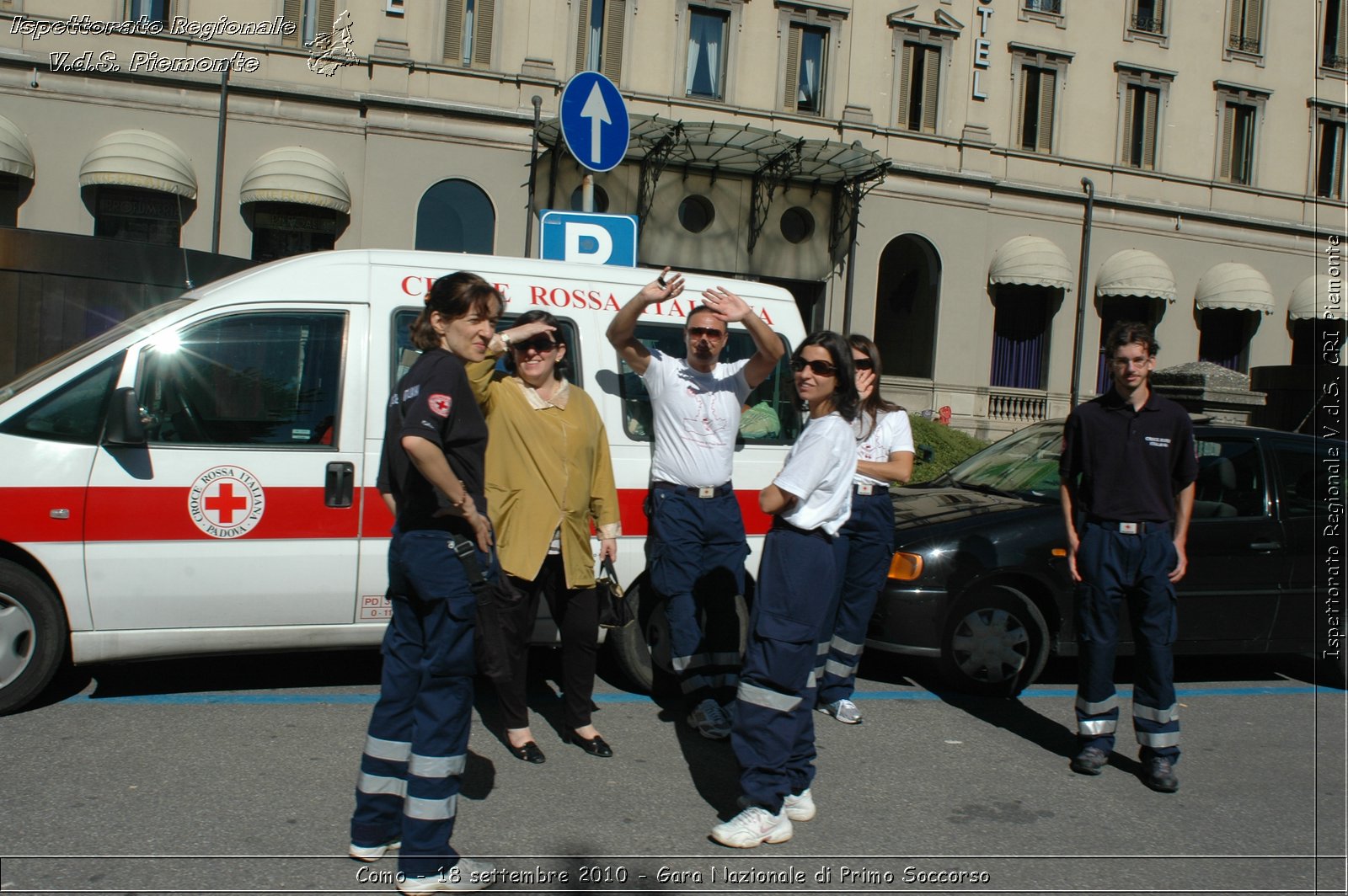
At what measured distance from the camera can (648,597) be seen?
18.6ft

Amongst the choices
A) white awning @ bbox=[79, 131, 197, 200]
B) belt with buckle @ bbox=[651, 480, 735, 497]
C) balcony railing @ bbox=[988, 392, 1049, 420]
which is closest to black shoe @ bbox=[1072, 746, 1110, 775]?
belt with buckle @ bbox=[651, 480, 735, 497]

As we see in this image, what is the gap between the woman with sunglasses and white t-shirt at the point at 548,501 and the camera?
15.2 ft

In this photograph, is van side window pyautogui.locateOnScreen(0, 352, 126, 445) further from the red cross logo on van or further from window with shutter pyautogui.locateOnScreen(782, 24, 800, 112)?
window with shutter pyautogui.locateOnScreen(782, 24, 800, 112)

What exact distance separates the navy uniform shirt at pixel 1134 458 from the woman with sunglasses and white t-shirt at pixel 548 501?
7.23 ft

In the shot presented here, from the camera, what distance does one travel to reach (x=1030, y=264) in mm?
23469

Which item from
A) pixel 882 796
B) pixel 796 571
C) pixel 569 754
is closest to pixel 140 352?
pixel 569 754

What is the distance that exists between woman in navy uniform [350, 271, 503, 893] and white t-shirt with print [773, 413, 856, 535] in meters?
1.08

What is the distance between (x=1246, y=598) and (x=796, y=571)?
3.79 meters

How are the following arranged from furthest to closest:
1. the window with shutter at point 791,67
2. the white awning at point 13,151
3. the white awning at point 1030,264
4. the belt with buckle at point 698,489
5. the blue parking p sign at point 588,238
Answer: the white awning at point 1030,264, the window with shutter at point 791,67, the white awning at point 13,151, the blue parking p sign at point 588,238, the belt with buckle at point 698,489

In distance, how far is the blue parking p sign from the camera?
24.3ft

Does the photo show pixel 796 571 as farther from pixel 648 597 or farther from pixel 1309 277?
pixel 1309 277

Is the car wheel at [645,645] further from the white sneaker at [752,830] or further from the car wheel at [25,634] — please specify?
the car wheel at [25,634]

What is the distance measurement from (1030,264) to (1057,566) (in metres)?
18.8

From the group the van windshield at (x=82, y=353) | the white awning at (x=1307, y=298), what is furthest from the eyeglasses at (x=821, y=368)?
the white awning at (x=1307, y=298)
